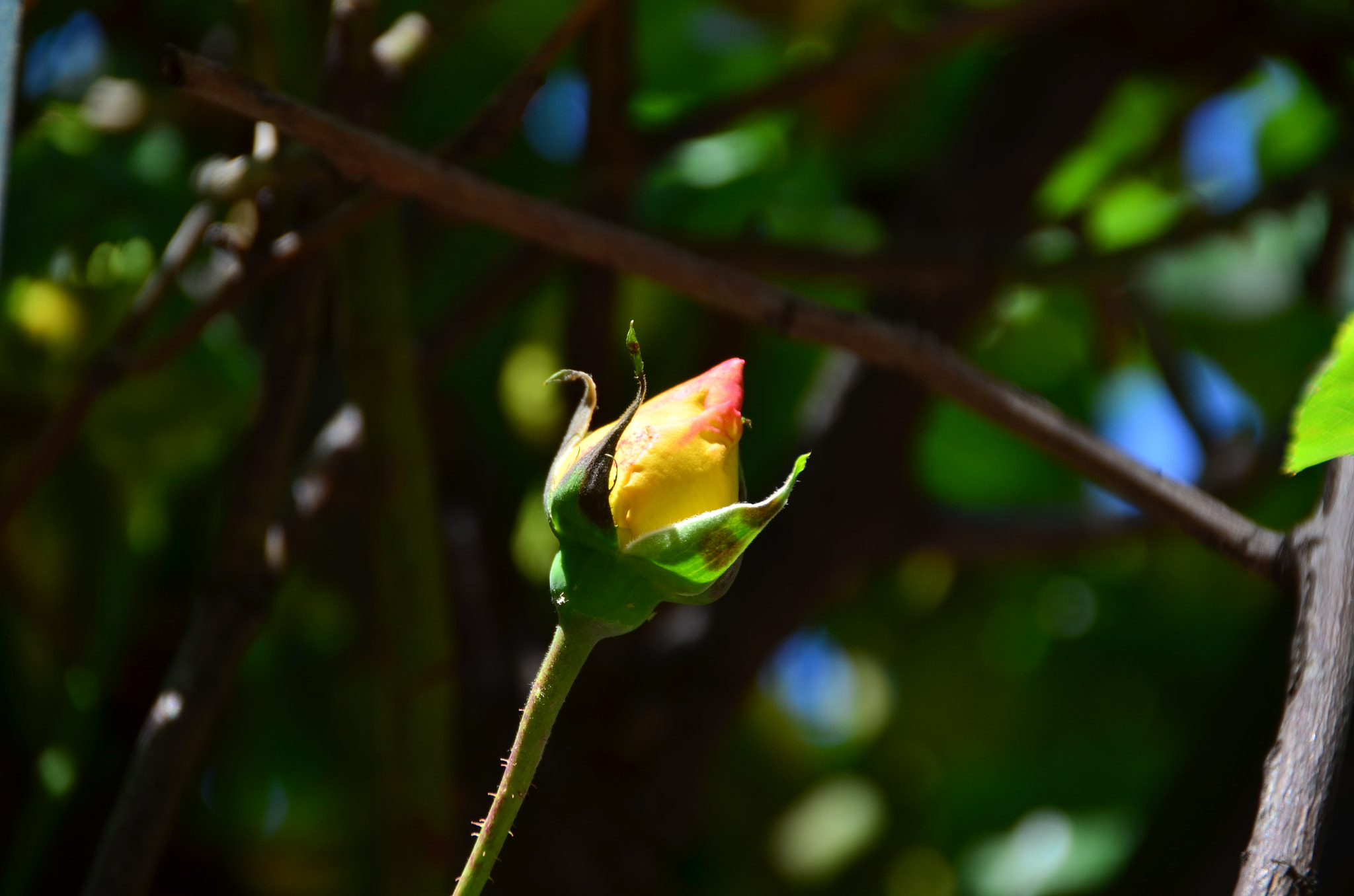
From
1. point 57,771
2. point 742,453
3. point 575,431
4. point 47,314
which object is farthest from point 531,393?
point 575,431

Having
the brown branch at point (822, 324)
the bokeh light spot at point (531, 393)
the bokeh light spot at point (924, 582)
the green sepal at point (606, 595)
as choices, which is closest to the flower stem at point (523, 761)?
the green sepal at point (606, 595)

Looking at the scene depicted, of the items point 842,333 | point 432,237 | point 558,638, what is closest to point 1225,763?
point 842,333

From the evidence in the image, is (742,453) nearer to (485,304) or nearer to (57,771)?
(485,304)

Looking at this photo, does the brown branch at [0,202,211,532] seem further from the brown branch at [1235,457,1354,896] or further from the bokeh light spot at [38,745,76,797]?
the brown branch at [1235,457,1354,896]

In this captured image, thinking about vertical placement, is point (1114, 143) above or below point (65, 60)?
above

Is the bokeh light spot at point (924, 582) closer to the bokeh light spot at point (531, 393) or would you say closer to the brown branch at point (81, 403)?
the bokeh light spot at point (531, 393)

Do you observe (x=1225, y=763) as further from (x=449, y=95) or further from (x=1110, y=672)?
(x=449, y=95)
